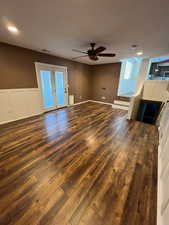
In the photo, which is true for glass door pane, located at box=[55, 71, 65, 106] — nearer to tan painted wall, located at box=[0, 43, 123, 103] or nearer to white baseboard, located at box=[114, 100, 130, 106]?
tan painted wall, located at box=[0, 43, 123, 103]

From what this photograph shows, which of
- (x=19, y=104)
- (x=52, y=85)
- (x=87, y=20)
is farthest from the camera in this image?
(x=52, y=85)

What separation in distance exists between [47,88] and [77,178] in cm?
412

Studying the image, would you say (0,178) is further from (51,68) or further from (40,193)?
(51,68)

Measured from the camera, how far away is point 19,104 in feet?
11.9

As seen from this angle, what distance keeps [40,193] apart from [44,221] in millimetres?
329

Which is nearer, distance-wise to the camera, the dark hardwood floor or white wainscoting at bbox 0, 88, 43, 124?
the dark hardwood floor

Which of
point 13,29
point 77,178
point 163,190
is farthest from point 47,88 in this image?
point 163,190

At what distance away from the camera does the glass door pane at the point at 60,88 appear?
194 inches

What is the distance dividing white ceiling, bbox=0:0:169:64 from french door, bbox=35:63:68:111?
1591 millimetres

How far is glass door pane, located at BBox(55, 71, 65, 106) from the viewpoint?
492cm

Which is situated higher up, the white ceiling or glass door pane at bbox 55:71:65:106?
the white ceiling

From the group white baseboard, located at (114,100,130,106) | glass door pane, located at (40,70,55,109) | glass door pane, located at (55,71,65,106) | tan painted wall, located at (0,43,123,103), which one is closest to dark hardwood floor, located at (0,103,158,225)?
tan painted wall, located at (0,43,123,103)

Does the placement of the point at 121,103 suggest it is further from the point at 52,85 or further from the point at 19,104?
the point at 19,104

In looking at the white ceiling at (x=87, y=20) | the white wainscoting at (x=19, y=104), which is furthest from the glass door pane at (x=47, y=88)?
the white ceiling at (x=87, y=20)
